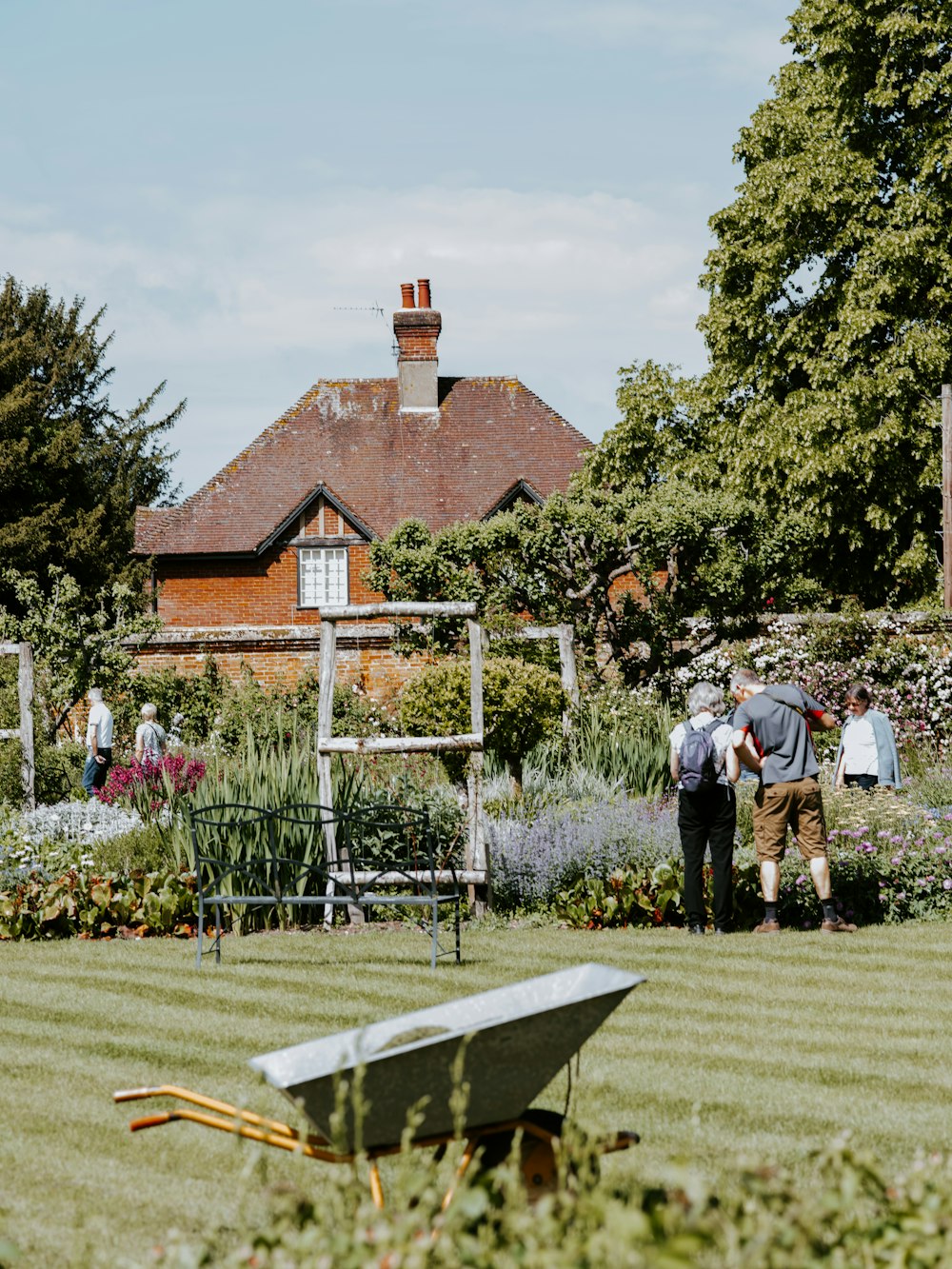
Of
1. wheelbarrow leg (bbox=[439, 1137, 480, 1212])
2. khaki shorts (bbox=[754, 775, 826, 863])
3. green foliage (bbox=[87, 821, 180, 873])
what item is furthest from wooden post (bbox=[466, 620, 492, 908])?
wheelbarrow leg (bbox=[439, 1137, 480, 1212])

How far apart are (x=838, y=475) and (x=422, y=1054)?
19176 mm

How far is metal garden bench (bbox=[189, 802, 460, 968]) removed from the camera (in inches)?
365

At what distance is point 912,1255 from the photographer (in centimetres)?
261

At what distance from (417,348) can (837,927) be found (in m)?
22.9

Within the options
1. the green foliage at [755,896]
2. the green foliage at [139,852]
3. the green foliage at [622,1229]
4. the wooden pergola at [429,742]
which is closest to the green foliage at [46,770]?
the green foliage at [139,852]

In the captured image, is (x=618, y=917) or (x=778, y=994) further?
(x=618, y=917)

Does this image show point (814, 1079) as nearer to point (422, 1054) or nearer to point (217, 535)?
point (422, 1054)

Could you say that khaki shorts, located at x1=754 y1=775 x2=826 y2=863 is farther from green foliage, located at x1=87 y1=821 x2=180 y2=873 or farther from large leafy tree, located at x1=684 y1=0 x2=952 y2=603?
large leafy tree, located at x1=684 y1=0 x2=952 y2=603

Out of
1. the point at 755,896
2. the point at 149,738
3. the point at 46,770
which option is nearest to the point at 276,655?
the point at 149,738

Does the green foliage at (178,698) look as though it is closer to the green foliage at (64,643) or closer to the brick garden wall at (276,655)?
the brick garden wall at (276,655)

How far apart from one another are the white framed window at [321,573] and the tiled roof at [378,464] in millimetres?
897

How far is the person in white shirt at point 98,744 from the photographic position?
14.8 metres

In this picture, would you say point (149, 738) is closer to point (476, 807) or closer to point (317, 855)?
point (317, 855)

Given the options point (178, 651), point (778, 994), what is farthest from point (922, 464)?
point (778, 994)
